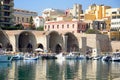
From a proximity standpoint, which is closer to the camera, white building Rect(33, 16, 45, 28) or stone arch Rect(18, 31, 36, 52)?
stone arch Rect(18, 31, 36, 52)

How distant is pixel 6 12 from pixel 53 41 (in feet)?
46.6

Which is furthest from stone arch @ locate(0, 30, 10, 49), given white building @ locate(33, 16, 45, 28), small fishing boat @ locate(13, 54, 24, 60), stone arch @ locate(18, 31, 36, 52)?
white building @ locate(33, 16, 45, 28)

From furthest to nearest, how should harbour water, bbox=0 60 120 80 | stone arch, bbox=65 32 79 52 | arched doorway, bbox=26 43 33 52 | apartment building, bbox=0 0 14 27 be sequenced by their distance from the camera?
apartment building, bbox=0 0 14 27 → stone arch, bbox=65 32 79 52 → arched doorway, bbox=26 43 33 52 → harbour water, bbox=0 60 120 80

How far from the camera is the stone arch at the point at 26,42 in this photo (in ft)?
295

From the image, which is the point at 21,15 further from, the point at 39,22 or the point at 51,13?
the point at 51,13

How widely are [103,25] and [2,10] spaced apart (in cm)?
3102

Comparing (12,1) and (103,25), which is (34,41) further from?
(103,25)

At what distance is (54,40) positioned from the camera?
93.7m

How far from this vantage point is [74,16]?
4914 inches

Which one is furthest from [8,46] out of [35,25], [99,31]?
[35,25]

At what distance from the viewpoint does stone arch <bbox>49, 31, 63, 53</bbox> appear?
92.3 metres

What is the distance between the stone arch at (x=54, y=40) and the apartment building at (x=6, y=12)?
39.1 ft

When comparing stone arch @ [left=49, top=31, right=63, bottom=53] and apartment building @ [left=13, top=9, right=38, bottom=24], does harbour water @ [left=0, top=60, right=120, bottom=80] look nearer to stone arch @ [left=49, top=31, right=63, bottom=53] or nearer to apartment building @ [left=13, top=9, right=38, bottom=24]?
stone arch @ [left=49, top=31, right=63, bottom=53]

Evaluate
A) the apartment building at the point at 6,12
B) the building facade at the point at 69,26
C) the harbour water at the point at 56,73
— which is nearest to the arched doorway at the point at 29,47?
the apartment building at the point at 6,12
